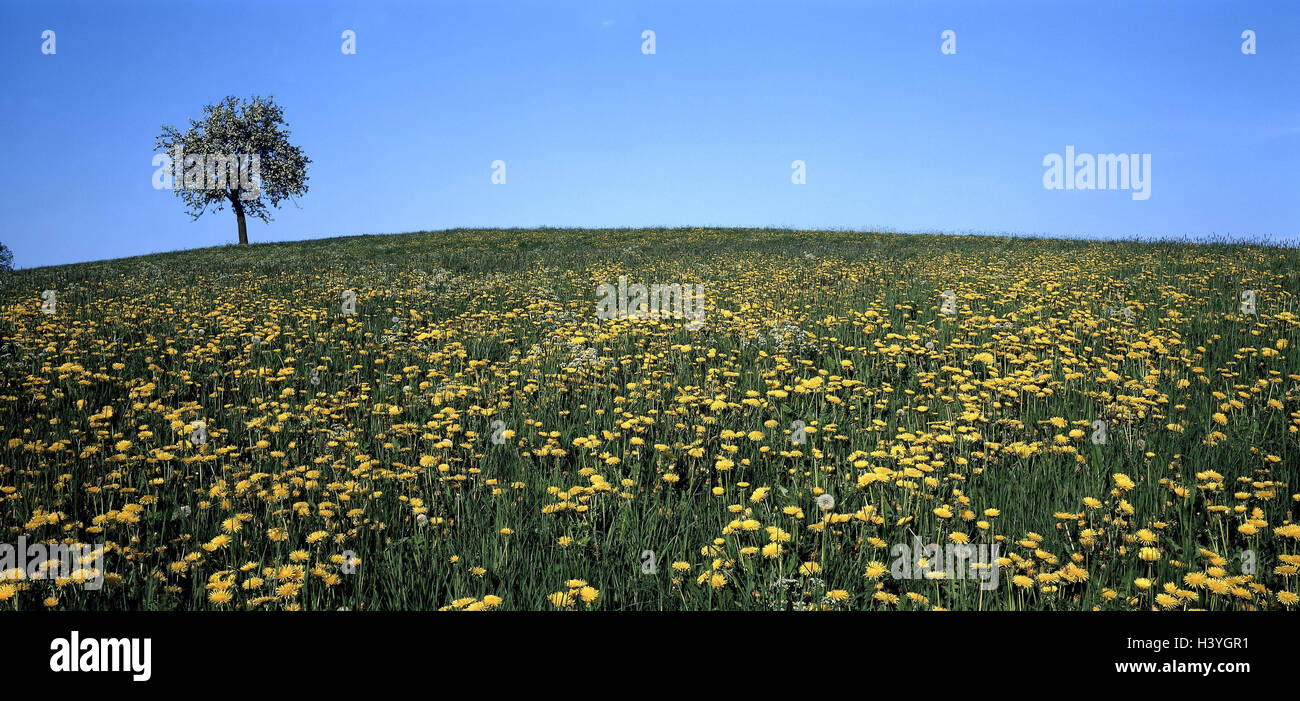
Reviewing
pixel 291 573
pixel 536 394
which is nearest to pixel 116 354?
pixel 536 394

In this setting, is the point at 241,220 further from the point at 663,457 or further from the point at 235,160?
the point at 663,457

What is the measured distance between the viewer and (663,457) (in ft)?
14.7

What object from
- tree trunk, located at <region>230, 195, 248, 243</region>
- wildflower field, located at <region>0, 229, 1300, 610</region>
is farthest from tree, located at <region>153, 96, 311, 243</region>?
wildflower field, located at <region>0, 229, 1300, 610</region>

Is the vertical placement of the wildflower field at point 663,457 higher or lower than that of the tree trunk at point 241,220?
lower

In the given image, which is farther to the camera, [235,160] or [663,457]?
[235,160]

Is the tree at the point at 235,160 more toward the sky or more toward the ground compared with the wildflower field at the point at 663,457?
more toward the sky

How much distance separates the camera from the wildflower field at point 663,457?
10.1ft

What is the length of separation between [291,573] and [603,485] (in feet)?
4.99

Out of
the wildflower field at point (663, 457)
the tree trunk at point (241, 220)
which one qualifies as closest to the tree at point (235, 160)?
the tree trunk at point (241, 220)

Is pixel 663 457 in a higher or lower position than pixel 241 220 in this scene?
lower

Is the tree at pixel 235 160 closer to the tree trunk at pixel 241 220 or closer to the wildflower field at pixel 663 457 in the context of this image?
the tree trunk at pixel 241 220

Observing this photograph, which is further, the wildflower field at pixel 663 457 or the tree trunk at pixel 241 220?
the tree trunk at pixel 241 220

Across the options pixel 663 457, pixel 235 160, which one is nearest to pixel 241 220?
pixel 235 160
